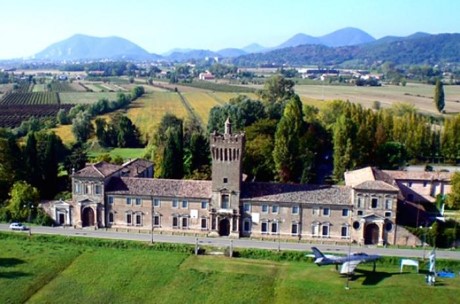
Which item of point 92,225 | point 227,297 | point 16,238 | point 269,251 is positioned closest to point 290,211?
point 269,251

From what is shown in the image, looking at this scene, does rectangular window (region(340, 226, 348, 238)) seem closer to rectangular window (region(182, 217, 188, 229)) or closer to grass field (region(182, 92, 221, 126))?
rectangular window (region(182, 217, 188, 229))

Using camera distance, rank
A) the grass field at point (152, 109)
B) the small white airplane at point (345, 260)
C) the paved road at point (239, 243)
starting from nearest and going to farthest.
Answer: the small white airplane at point (345, 260), the paved road at point (239, 243), the grass field at point (152, 109)

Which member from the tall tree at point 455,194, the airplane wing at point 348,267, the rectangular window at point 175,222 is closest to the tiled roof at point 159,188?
the rectangular window at point 175,222

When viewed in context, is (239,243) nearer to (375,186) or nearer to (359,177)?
(375,186)

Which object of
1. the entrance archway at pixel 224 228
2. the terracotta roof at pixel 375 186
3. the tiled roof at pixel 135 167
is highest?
the terracotta roof at pixel 375 186

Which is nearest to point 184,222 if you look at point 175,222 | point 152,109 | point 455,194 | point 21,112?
point 175,222

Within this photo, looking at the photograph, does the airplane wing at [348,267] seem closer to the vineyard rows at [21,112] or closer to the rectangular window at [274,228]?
the rectangular window at [274,228]

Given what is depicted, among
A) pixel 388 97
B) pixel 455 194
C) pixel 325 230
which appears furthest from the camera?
pixel 388 97
